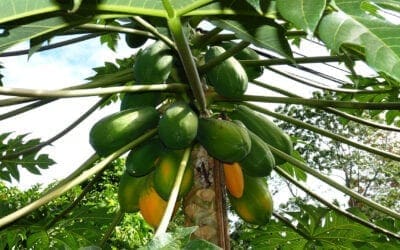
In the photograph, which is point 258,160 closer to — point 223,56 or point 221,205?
point 221,205

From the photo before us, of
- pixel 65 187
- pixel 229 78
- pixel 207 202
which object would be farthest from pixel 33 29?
pixel 207 202

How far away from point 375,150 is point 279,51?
901 mm

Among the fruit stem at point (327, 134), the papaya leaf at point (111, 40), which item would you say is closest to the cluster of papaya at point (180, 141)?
the fruit stem at point (327, 134)

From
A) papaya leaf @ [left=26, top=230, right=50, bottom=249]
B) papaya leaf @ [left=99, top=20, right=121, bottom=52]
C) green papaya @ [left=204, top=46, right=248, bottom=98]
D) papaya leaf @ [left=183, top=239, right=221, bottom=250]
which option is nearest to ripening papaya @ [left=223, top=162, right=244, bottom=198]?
green papaya @ [left=204, top=46, right=248, bottom=98]

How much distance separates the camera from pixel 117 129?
169 cm

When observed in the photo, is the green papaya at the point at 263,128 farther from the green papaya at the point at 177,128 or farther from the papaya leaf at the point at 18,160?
the papaya leaf at the point at 18,160

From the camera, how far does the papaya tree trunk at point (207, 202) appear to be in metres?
1.76

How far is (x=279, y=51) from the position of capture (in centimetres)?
129

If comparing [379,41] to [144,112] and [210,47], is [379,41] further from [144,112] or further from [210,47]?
[210,47]

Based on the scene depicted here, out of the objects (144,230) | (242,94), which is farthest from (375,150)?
(144,230)

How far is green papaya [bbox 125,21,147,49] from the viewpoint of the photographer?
2198mm

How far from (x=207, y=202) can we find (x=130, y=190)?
240 mm

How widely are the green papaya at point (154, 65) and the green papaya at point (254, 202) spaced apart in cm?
42

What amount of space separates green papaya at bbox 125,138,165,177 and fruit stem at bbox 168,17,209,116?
0.18 meters
